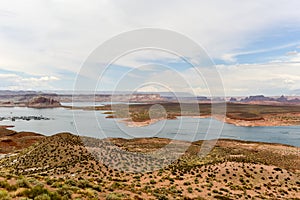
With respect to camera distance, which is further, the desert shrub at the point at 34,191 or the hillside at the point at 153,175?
the hillside at the point at 153,175

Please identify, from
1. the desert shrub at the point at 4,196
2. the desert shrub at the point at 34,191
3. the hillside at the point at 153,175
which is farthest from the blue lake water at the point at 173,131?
the desert shrub at the point at 4,196

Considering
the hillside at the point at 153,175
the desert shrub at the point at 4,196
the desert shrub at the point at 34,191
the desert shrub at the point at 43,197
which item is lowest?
the hillside at the point at 153,175

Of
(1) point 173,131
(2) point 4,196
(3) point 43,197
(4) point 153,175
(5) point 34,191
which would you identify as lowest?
(1) point 173,131

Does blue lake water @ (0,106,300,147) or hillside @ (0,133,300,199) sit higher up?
hillside @ (0,133,300,199)

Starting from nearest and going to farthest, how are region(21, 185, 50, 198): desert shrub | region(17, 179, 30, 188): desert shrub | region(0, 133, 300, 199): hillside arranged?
region(21, 185, 50, 198): desert shrub
region(17, 179, 30, 188): desert shrub
region(0, 133, 300, 199): hillside

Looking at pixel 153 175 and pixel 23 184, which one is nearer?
pixel 23 184

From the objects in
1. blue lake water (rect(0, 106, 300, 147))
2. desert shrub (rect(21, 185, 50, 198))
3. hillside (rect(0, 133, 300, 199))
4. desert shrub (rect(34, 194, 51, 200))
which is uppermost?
desert shrub (rect(34, 194, 51, 200))

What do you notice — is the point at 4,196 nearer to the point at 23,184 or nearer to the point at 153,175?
the point at 23,184

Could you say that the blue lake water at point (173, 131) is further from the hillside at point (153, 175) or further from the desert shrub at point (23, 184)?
the desert shrub at point (23, 184)

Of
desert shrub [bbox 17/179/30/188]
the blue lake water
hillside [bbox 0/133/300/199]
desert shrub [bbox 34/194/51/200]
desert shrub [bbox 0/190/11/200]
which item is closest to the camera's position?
desert shrub [bbox 0/190/11/200]

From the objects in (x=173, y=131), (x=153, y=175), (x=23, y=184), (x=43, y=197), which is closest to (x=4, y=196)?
(x=43, y=197)

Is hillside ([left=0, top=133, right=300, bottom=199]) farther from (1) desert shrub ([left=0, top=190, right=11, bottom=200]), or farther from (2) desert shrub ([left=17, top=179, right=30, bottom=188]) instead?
Result: (1) desert shrub ([left=0, top=190, right=11, bottom=200])

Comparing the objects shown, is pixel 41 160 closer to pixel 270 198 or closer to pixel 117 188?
pixel 117 188

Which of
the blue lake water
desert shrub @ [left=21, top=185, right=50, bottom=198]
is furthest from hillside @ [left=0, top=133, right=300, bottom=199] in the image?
the blue lake water
